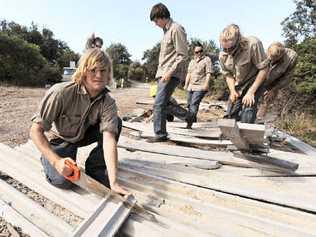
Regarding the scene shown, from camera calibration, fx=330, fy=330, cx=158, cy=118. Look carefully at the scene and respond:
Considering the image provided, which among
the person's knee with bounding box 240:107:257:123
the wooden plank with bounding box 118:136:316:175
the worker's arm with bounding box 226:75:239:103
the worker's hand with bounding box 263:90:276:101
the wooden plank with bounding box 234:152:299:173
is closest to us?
the wooden plank with bounding box 234:152:299:173

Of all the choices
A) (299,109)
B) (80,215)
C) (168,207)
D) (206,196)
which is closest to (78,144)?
(80,215)

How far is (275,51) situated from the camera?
4137mm

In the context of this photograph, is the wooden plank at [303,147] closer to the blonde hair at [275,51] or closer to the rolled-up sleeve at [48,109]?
the blonde hair at [275,51]

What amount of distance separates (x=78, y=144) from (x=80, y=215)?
2.38 ft

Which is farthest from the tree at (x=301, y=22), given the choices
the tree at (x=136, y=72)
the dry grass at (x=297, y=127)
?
the tree at (x=136, y=72)

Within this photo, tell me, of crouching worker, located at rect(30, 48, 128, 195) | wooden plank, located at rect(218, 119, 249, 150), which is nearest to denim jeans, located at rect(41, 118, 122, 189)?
crouching worker, located at rect(30, 48, 128, 195)

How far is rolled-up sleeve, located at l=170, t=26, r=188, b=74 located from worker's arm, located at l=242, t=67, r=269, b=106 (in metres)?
1.05

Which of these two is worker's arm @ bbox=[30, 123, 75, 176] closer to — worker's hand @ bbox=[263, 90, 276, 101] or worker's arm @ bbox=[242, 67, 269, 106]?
worker's arm @ bbox=[242, 67, 269, 106]

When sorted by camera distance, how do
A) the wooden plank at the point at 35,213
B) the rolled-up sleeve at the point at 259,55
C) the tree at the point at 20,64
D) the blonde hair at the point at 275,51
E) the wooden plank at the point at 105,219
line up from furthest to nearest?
the tree at the point at 20,64, the blonde hair at the point at 275,51, the rolled-up sleeve at the point at 259,55, the wooden plank at the point at 35,213, the wooden plank at the point at 105,219

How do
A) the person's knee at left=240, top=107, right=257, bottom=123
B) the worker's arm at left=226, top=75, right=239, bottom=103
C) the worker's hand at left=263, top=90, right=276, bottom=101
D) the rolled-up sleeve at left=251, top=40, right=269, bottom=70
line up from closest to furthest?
the rolled-up sleeve at left=251, top=40, right=269, bottom=70, the person's knee at left=240, top=107, right=257, bottom=123, the worker's arm at left=226, top=75, right=239, bottom=103, the worker's hand at left=263, top=90, right=276, bottom=101

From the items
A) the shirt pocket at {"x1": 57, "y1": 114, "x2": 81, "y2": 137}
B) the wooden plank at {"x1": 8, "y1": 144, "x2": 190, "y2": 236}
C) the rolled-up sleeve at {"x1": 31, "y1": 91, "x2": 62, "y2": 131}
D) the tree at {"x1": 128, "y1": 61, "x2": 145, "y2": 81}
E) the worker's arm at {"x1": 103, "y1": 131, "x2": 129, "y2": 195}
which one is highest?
the rolled-up sleeve at {"x1": 31, "y1": 91, "x2": 62, "y2": 131}

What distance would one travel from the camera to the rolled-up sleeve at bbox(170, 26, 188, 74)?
4277mm

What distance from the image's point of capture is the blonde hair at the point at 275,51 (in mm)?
4137

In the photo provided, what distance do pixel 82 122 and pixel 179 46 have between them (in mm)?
2090
